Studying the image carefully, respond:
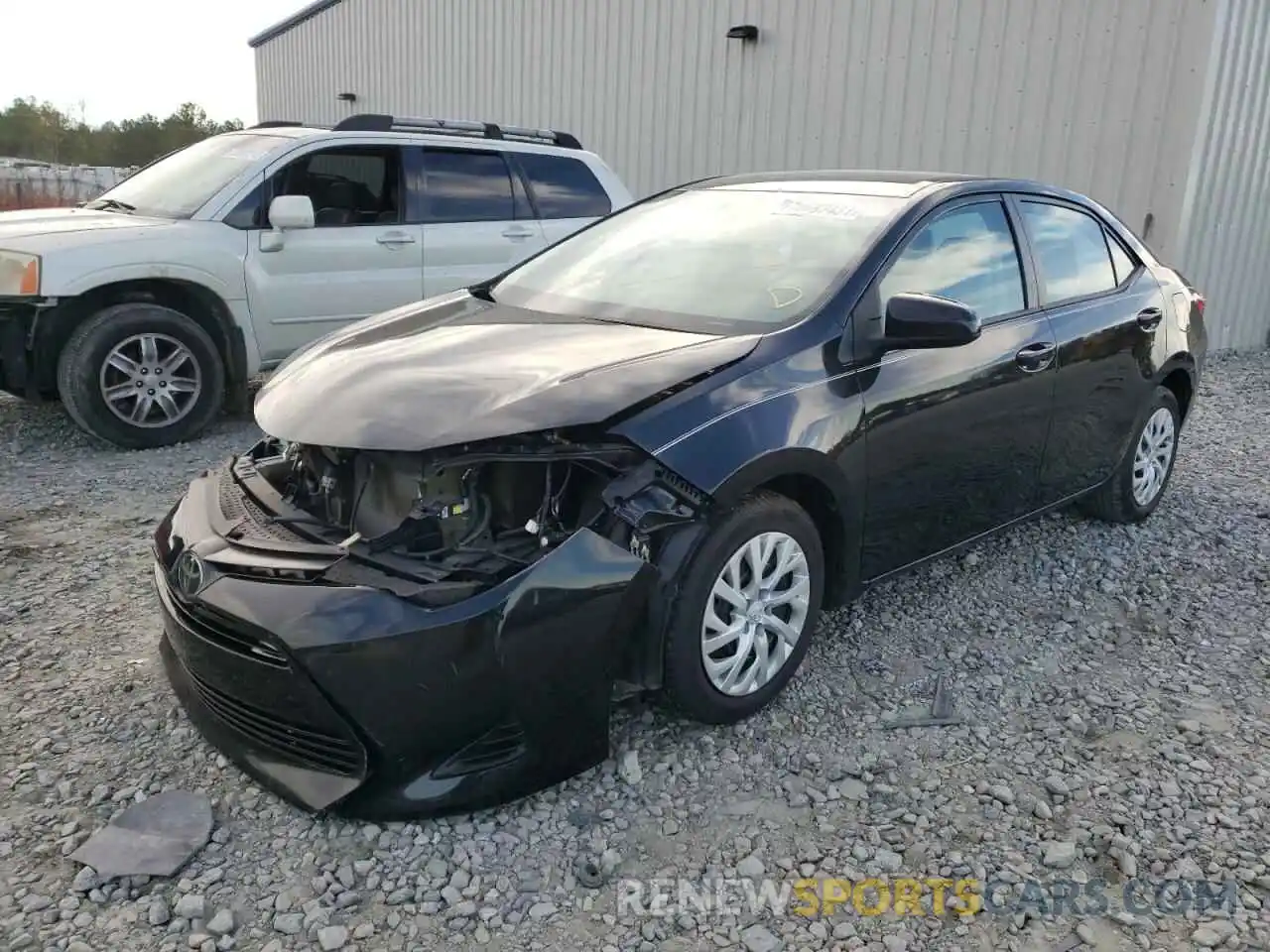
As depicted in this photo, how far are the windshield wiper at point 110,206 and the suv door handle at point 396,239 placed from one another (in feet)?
4.84

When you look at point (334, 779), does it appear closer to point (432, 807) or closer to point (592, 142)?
point (432, 807)

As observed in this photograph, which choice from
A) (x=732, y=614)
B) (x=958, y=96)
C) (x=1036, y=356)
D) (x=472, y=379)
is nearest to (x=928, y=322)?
(x=1036, y=356)

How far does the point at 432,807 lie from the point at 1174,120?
8.40 metres

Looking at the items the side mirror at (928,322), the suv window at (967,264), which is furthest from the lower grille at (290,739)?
the suv window at (967,264)

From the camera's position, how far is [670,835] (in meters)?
2.61

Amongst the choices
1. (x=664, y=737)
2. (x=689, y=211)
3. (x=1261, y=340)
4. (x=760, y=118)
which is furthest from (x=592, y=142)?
(x=664, y=737)

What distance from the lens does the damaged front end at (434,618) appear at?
2.39 m

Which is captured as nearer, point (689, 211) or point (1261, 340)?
point (689, 211)

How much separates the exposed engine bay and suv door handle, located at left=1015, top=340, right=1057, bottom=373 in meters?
1.69

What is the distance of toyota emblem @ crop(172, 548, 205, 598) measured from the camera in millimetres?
2584

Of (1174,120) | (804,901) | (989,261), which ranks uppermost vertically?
(1174,120)

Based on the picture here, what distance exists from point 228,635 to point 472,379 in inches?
36.1

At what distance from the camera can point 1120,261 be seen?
4547 millimetres

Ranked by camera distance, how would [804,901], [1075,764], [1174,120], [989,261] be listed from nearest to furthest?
[804,901] < [1075,764] < [989,261] < [1174,120]
